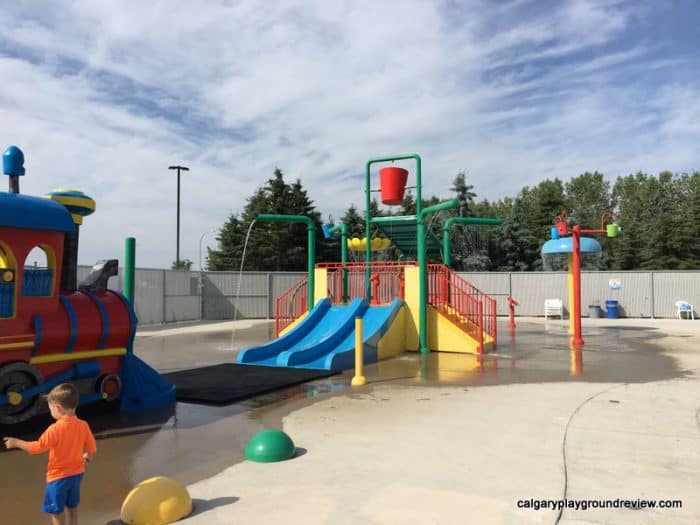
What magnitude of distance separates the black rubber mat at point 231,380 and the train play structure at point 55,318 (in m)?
0.73

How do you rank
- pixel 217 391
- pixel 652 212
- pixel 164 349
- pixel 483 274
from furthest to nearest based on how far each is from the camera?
pixel 652 212 < pixel 483 274 < pixel 164 349 < pixel 217 391

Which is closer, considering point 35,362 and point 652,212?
point 35,362

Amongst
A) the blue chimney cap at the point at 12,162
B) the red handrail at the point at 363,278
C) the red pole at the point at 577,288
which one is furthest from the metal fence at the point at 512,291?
the blue chimney cap at the point at 12,162

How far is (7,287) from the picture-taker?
6152mm

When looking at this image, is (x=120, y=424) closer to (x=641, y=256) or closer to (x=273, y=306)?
(x=273, y=306)

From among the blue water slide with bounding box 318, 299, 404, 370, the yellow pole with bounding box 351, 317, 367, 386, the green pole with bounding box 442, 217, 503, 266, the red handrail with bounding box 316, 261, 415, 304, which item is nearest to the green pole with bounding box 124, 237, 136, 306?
the yellow pole with bounding box 351, 317, 367, 386

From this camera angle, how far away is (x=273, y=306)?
→ 28.0 meters

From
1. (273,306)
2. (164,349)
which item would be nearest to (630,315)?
(273,306)

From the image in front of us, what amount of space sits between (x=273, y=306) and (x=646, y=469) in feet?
78.2

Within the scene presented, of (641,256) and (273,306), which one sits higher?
(641,256)

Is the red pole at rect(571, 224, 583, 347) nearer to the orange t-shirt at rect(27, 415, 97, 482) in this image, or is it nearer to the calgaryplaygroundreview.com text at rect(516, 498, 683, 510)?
the calgaryplaygroundreview.com text at rect(516, 498, 683, 510)

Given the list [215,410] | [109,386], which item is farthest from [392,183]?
[109,386]

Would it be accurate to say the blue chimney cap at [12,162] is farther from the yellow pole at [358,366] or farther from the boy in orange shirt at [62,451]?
the yellow pole at [358,366]

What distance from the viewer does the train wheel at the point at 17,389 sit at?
5.98 metres
